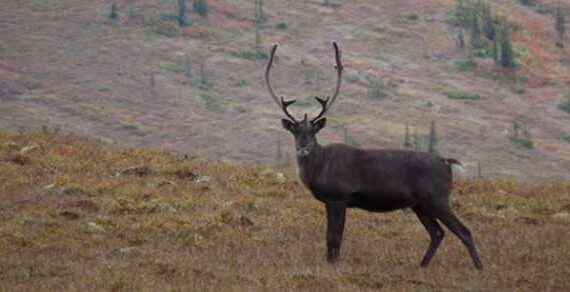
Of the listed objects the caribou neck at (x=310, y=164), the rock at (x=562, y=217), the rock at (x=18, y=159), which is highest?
the caribou neck at (x=310, y=164)

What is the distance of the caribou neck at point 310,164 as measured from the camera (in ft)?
55.2

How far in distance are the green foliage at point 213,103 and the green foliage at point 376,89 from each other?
809 inches

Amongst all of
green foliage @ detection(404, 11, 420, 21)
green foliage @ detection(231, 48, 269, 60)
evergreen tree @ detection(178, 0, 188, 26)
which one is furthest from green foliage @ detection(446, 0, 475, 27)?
evergreen tree @ detection(178, 0, 188, 26)

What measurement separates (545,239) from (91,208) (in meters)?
9.40

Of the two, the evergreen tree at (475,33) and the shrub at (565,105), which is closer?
the shrub at (565,105)

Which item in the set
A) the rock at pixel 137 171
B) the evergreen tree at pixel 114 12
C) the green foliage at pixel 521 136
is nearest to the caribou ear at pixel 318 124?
the rock at pixel 137 171

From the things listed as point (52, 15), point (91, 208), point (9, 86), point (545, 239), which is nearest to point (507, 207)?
point (545, 239)

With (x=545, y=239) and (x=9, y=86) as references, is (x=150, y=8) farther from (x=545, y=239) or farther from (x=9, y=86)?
(x=545, y=239)

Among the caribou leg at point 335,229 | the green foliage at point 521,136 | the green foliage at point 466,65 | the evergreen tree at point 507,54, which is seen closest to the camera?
the caribou leg at point 335,229

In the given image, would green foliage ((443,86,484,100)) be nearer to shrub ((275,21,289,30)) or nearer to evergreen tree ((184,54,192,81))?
shrub ((275,21,289,30))

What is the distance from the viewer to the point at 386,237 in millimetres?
19281

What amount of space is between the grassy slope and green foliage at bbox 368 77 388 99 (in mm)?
97272

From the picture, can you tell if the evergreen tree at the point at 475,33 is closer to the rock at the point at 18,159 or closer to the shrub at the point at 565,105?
the shrub at the point at 565,105

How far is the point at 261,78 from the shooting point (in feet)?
420
